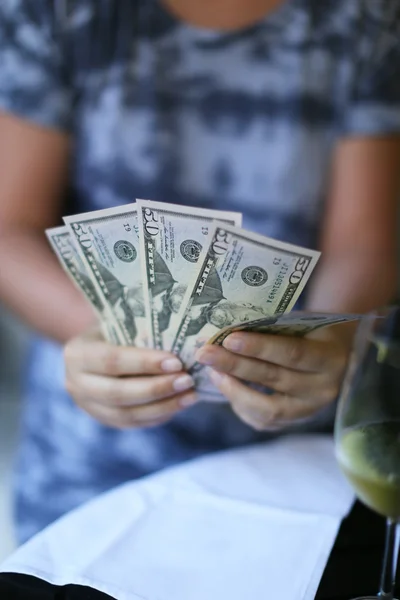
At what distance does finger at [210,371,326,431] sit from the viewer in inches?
27.7

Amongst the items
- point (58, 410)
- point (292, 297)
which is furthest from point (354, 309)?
point (58, 410)

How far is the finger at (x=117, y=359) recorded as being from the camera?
708mm

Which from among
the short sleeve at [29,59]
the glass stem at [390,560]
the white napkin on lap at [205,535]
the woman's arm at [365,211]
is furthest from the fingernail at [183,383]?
the short sleeve at [29,59]

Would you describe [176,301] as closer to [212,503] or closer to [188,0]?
[212,503]

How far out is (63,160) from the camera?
1.05 meters

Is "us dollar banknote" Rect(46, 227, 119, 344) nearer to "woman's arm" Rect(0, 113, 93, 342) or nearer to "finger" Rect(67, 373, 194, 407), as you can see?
"finger" Rect(67, 373, 194, 407)

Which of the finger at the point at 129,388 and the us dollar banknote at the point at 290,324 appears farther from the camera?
the finger at the point at 129,388

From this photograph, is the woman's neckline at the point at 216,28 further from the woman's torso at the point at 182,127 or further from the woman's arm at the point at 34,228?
the woman's arm at the point at 34,228

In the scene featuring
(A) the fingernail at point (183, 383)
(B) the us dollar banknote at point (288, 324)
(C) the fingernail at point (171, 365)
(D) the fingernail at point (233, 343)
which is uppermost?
(B) the us dollar banknote at point (288, 324)

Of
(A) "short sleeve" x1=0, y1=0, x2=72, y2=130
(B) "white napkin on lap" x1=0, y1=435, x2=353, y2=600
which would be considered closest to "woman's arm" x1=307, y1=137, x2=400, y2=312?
(B) "white napkin on lap" x1=0, y1=435, x2=353, y2=600

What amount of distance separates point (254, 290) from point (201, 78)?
1.77ft

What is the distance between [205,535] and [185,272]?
27 centimetres

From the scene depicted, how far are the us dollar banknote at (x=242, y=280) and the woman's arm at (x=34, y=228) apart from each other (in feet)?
0.92

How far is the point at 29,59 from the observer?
99cm
